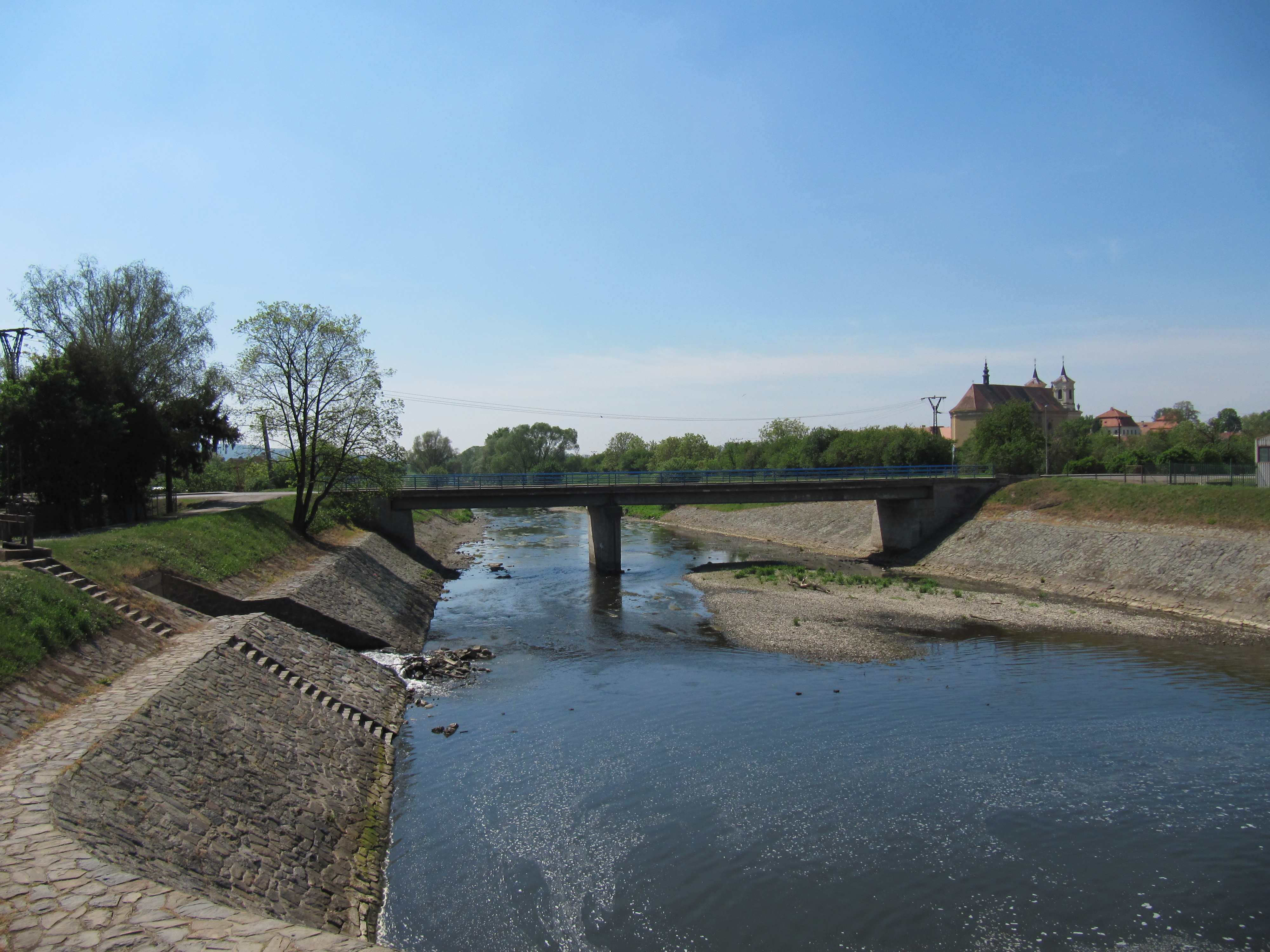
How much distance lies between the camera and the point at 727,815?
1702cm

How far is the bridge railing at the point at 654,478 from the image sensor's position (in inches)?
2265

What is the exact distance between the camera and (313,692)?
71.4ft

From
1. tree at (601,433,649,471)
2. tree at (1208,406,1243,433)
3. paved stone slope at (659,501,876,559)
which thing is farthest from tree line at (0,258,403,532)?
tree at (1208,406,1243,433)

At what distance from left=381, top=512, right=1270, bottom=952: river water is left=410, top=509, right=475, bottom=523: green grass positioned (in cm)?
5151

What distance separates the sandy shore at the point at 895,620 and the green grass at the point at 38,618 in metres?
23.9

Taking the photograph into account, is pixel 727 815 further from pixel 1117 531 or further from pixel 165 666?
pixel 1117 531

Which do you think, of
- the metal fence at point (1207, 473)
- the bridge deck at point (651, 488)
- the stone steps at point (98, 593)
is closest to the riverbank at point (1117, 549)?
the metal fence at point (1207, 473)

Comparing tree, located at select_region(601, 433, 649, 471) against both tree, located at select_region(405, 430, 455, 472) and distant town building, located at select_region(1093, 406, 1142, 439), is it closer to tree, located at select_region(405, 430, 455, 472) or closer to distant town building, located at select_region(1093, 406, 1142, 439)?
tree, located at select_region(405, 430, 455, 472)

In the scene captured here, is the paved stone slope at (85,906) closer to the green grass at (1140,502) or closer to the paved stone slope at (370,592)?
the paved stone slope at (370,592)

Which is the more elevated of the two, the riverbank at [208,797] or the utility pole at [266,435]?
the utility pole at [266,435]

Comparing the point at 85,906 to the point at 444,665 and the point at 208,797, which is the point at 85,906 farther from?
the point at 444,665

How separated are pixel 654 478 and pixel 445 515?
3855cm

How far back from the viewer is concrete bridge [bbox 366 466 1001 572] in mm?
55125

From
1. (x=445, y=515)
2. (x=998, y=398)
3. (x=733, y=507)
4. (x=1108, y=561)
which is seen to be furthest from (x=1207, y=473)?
(x=998, y=398)
